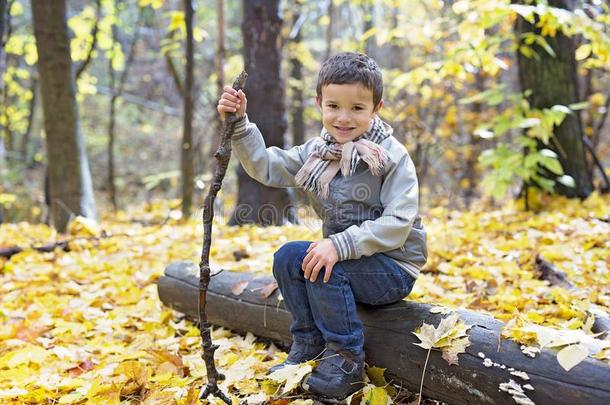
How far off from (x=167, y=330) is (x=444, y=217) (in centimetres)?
372

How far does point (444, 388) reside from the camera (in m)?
1.84

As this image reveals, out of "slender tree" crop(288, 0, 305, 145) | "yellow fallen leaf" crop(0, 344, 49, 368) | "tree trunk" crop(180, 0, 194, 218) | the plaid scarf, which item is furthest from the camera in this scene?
"slender tree" crop(288, 0, 305, 145)

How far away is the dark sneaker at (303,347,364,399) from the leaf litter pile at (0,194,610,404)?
0.17 ft

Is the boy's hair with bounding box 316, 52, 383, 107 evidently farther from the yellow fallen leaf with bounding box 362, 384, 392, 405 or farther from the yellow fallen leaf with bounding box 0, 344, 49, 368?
the yellow fallen leaf with bounding box 0, 344, 49, 368

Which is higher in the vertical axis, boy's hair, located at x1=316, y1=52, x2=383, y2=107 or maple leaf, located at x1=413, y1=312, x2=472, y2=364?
boy's hair, located at x1=316, y1=52, x2=383, y2=107

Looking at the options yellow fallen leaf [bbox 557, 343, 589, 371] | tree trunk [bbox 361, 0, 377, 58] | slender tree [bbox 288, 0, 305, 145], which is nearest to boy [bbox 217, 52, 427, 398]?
yellow fallen leaf [bbox 557, 343, 589, 371]

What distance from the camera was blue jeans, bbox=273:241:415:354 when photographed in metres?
1.96

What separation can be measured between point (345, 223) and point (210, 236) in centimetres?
57

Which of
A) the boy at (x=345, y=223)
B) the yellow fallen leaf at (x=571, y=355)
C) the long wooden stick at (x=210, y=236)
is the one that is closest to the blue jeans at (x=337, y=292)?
the boy at (x=345, y=223)

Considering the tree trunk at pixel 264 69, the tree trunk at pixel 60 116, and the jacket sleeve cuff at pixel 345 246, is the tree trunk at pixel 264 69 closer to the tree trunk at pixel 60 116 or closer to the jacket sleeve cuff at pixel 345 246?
the tree trunk at pixel 60 116

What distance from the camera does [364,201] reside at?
209 centimetres

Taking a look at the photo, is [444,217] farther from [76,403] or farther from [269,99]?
[76,403]

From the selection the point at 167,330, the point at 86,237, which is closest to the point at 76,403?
the point at 167,330

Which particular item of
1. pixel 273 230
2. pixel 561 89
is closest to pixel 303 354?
pixel 273 230
